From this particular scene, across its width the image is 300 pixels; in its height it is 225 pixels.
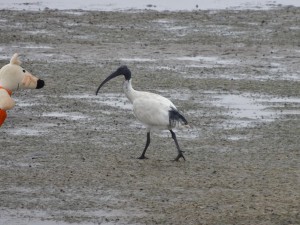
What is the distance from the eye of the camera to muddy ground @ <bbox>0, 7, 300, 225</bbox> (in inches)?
428

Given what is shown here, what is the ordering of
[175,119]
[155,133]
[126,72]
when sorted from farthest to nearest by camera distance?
[155,133] < [126,72] < [175,119]

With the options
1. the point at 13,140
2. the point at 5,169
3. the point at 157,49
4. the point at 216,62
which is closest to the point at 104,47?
the point at 157,49

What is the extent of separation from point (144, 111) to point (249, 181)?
1.69 meters

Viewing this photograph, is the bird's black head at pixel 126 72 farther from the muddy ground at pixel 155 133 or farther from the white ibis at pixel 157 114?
the muddy ground at pixel 155 133

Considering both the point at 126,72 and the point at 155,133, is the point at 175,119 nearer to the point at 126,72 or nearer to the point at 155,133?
the point at 126,72

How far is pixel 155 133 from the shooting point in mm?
14469

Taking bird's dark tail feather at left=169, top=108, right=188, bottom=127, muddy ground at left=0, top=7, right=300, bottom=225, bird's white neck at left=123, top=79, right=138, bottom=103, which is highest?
bird's white neck at left=123, top=79, right=138, bottom=103

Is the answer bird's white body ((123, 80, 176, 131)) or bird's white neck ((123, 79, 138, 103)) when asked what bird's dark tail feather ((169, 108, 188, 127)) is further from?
bird's white neck ((123, 79, 138, 103))

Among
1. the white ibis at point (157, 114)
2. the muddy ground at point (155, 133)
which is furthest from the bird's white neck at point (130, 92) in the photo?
the muddy ground at point (155, 133)

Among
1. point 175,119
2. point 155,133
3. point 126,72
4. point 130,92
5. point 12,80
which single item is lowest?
point 155,133

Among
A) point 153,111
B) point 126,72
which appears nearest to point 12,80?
point 153,111

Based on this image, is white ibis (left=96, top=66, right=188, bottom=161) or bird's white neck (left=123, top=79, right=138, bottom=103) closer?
white ibis (left=96, top=66, right=188, bottom=161)

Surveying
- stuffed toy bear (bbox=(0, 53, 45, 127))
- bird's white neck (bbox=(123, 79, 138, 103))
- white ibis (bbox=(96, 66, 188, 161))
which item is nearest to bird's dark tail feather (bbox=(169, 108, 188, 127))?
white ibis (bbox=(96, 66, 188, 161))

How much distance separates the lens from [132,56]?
67.1 ft
